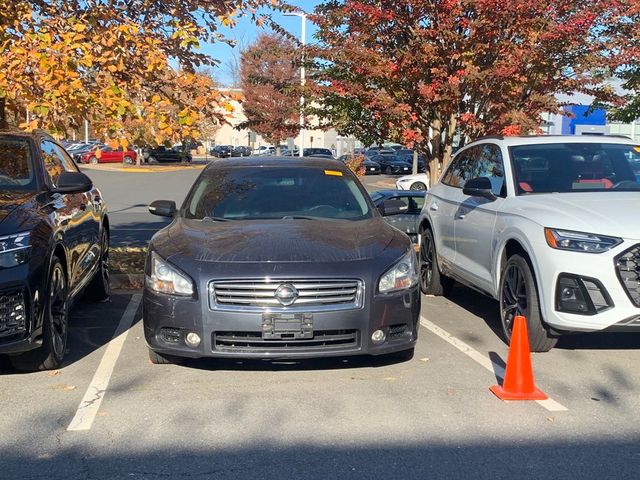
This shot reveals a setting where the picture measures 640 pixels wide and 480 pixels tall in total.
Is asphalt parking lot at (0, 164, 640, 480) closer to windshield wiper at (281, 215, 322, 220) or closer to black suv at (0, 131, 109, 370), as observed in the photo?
black suv at (0, 131, 109, 370)

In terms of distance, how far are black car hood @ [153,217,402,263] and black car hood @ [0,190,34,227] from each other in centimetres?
100

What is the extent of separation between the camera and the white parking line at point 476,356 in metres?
4.59

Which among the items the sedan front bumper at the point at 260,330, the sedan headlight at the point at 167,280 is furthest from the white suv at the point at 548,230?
the sedan headlight at the point at 167,280

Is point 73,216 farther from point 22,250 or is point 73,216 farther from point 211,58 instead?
point 211,58

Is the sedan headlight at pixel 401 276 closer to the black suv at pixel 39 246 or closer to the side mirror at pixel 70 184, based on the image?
the black suv at pixel 39 246

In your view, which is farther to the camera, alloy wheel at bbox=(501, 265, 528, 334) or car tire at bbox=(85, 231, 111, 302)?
car tire at bbox=(85, 231, 111, 302)

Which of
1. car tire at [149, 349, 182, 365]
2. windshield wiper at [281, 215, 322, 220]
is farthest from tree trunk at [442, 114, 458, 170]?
car tire at [149, 349, 182, 365]

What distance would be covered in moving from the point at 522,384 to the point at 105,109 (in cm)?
477

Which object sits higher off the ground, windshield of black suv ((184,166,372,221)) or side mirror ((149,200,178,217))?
windshield of black suv ((184,166,372,221))

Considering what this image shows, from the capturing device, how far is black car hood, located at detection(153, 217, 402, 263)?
4.87m

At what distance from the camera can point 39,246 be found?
492 centimetres

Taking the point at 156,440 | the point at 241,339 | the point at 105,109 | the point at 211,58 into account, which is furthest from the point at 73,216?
the point at 211,58

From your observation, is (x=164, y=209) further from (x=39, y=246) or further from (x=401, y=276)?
(x=401, y=276)

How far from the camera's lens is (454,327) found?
6773 mm
